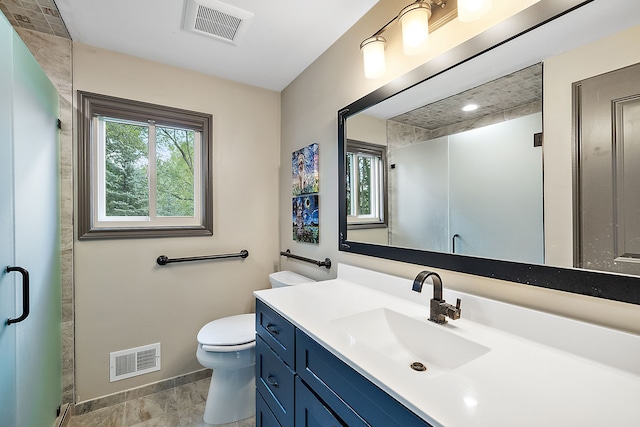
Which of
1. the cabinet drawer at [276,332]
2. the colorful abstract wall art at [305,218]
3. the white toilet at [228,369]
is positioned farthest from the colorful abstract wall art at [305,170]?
the white toilet at [228,369]

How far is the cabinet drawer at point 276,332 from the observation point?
1.05 metres

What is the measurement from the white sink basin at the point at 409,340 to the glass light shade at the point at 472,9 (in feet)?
3.61

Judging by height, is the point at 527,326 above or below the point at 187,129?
below

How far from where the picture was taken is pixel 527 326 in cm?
84

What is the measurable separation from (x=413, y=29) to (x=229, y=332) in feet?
6.23

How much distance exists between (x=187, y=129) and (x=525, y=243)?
2.24m

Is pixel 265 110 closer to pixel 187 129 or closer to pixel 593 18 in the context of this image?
pixel 187 129

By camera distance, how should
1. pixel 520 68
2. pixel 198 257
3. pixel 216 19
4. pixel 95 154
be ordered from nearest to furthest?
pixel 520 68 < pixel 216 19 < pixel 95 154 < pixel 198 257

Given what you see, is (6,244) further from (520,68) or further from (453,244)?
(520,68)

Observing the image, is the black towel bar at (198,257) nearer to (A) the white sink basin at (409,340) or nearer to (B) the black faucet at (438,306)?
(A) the white sink basin at (409,340)

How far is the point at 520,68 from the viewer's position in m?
0.90

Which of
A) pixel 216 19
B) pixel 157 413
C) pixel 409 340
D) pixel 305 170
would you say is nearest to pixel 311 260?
pixel 305 170

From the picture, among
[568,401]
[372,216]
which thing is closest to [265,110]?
[372,216]

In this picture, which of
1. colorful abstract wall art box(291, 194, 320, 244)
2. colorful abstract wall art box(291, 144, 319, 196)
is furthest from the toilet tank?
colorful abstract wall art box(291, 144, 319, 196)
